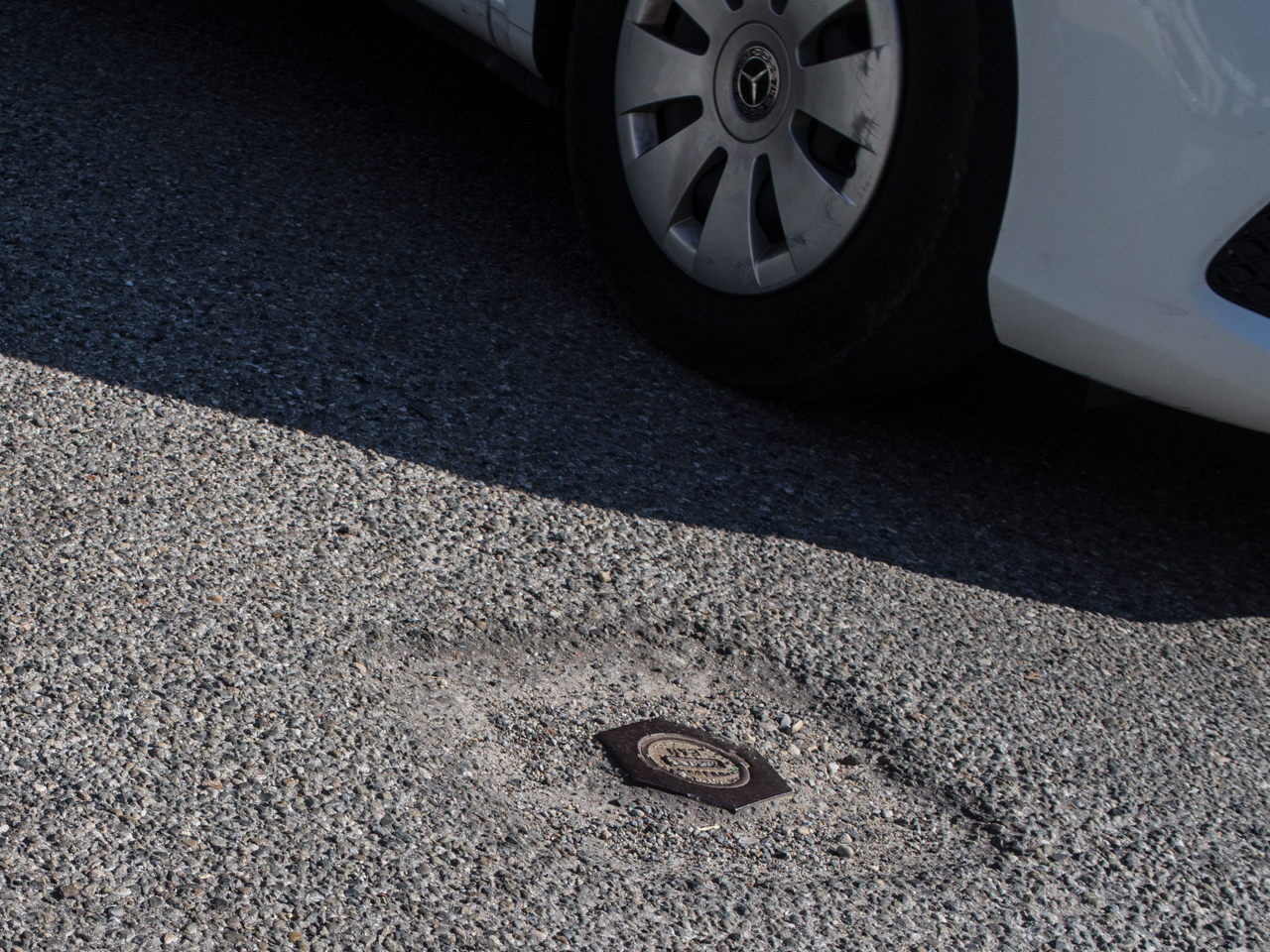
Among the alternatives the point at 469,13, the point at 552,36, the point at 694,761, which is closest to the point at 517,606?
the point at 694,761

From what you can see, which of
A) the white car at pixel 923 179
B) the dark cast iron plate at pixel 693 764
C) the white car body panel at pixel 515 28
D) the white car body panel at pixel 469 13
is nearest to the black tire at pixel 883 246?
the white car at pixel 923 179

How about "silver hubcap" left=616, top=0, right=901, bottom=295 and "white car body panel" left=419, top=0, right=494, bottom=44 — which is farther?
"white car body panel" left=419, top=0, right=494, bottom=44

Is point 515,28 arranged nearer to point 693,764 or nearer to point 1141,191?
point 1141,191

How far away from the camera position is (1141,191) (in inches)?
83.7

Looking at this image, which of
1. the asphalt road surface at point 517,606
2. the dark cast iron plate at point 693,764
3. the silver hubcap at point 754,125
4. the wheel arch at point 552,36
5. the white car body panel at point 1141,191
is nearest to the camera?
the asphalt road surface at point 517,606

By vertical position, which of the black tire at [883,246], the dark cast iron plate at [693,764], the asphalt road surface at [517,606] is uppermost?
the black tire at [883,246]

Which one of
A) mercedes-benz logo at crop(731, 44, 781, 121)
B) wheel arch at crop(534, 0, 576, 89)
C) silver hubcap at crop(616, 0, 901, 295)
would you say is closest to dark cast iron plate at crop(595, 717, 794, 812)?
silver hubcap at crop(616, 0, 901, 295)

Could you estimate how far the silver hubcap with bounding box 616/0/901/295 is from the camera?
241 cm

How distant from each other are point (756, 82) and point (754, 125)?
0.25 feet

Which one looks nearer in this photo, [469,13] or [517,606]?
[517,606]

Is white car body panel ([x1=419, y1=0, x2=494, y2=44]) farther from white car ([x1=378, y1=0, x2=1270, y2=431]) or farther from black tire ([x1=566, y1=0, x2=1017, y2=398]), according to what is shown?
black tire ([x1=566, y1=0, x2=1017, y2=398])

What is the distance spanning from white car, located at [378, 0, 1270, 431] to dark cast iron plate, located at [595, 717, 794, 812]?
2.94 feet

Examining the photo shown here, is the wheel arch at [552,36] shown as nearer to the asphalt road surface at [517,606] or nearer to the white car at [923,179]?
the white car at [923,179]

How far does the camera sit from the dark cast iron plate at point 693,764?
184 centimetres
